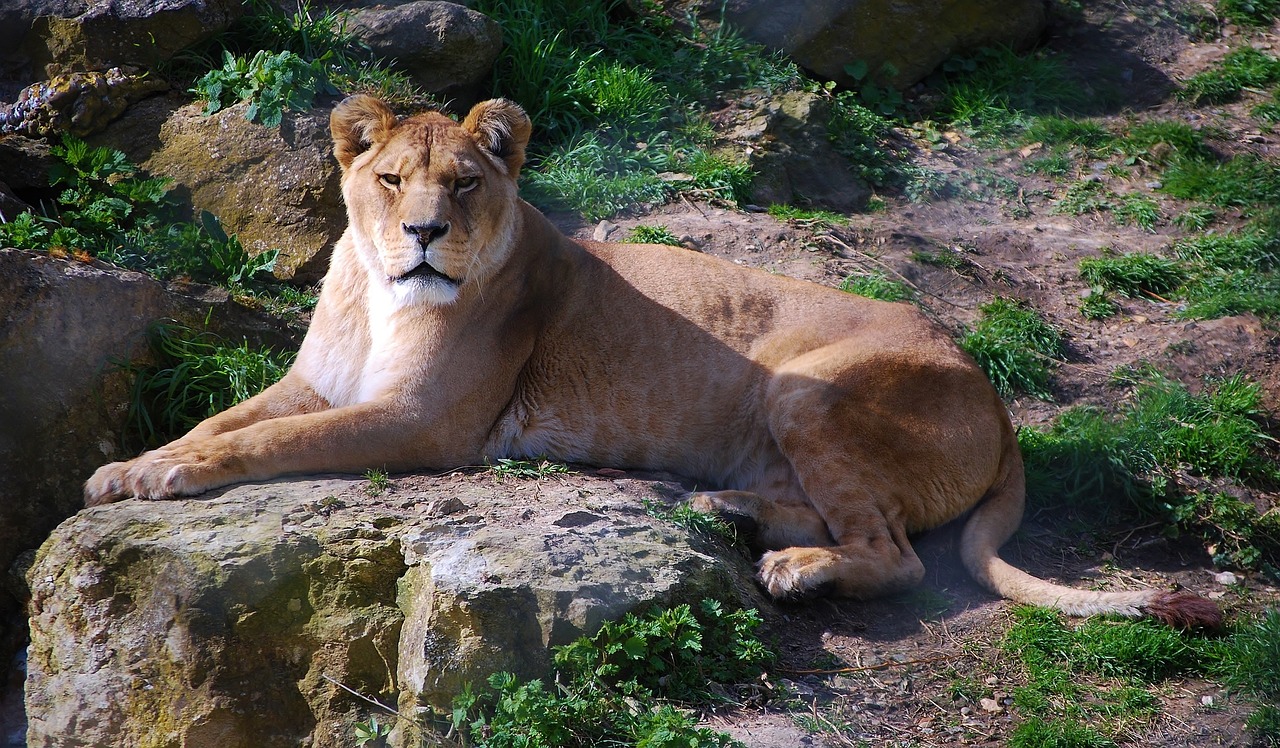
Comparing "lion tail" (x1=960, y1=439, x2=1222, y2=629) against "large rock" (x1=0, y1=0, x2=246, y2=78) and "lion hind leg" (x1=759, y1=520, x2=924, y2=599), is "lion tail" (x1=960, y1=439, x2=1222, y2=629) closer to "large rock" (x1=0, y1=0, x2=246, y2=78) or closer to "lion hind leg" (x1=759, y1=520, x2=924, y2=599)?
"lion hind leg" (x1=759, y1=520, x2=924, y2=599)

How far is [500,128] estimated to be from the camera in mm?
5273

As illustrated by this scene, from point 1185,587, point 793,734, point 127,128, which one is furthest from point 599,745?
point 127,128

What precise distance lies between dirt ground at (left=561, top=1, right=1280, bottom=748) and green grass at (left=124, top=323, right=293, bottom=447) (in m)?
2.61

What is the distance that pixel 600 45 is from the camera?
29.5ft

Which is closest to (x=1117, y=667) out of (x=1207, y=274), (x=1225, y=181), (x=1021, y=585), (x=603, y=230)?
(x=1021, y=585)

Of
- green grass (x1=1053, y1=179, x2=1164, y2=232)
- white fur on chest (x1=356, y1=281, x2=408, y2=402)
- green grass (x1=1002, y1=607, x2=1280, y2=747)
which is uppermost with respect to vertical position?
white fur on chest (x1=356, y1=281, x2=408, y2=402)

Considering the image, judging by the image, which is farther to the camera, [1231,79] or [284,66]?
[1231,79]

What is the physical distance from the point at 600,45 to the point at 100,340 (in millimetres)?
4793

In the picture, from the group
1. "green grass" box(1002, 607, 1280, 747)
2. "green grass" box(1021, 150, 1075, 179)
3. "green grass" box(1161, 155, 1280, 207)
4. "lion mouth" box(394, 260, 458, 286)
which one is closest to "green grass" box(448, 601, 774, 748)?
"green grass" box(1002, 607, 1280, 747)

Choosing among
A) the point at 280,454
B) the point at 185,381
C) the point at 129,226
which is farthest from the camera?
the point at 129,226

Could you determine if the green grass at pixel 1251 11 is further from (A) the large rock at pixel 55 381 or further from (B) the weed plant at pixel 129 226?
(A) the large rock at pixel 55 381

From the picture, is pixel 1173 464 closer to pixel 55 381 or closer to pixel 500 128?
pixel 500 128

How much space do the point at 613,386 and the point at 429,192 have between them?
1.25 meters

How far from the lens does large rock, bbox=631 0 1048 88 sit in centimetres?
936
